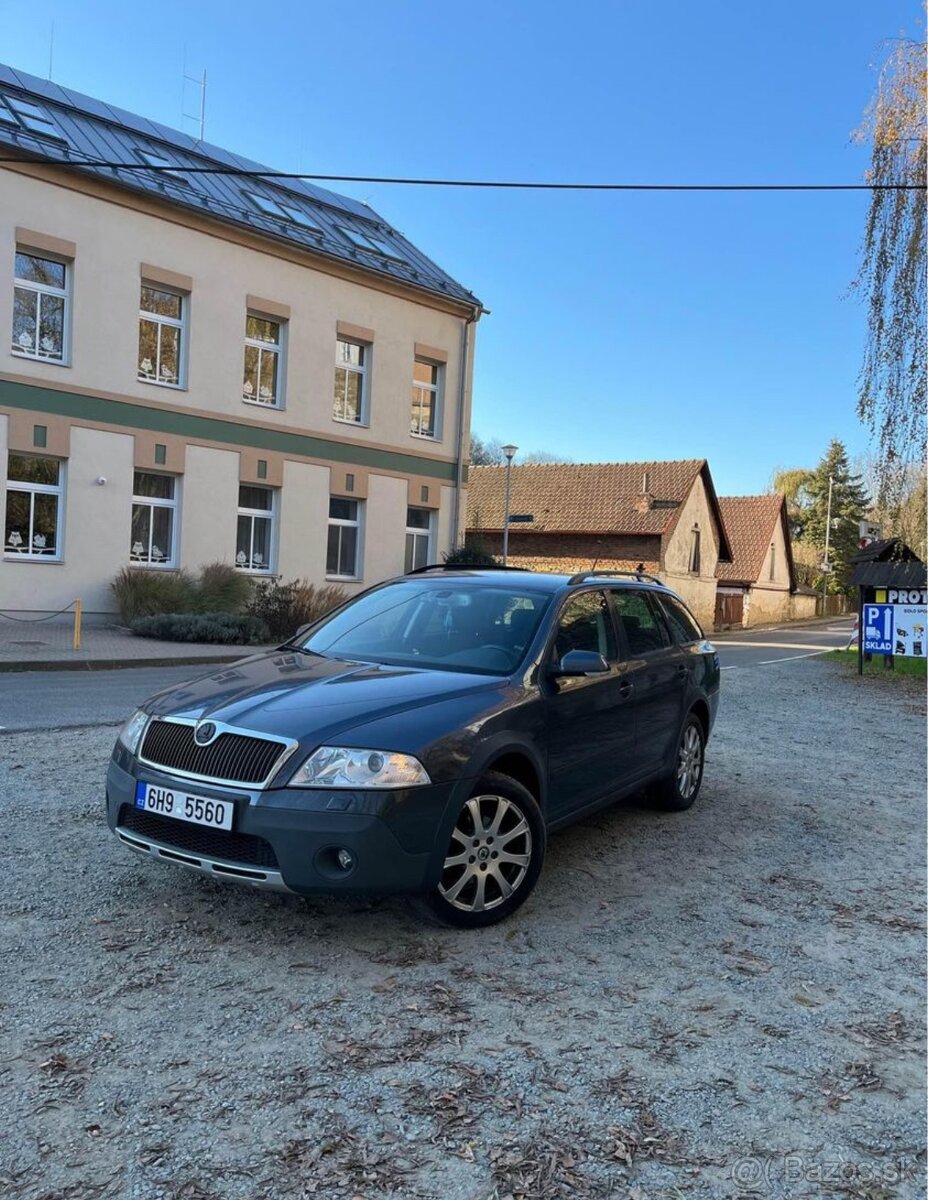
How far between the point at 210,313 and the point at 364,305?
4.77 m

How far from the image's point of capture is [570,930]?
4.33 metres

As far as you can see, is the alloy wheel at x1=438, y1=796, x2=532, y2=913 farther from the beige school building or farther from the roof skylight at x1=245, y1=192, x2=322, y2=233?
the roof skylight at x1=245, y1=192, x2=322, y2=233

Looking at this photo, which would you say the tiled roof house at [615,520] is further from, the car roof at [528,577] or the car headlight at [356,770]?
the car headlight at [356,770]

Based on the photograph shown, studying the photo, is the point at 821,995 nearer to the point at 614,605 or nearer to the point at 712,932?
the point at 712,932

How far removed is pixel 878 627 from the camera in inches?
680

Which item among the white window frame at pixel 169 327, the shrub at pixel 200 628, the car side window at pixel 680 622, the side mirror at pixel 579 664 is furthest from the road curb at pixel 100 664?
the side mirror at pixel 579 664

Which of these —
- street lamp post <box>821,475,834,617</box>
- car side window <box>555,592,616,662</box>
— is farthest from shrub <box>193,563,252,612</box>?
street lamp post <box>821,475,834,617</box>

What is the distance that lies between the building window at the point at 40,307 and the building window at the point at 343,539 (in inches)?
308

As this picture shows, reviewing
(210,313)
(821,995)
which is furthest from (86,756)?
(210,313)

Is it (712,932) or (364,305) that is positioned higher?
(364,305)

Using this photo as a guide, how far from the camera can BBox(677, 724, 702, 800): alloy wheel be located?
259 inches

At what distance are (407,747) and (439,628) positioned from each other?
56.1 inches

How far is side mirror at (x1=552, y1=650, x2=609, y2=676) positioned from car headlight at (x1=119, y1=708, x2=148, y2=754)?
1.95m

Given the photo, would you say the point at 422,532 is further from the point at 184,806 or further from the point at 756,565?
the point at 756,565
